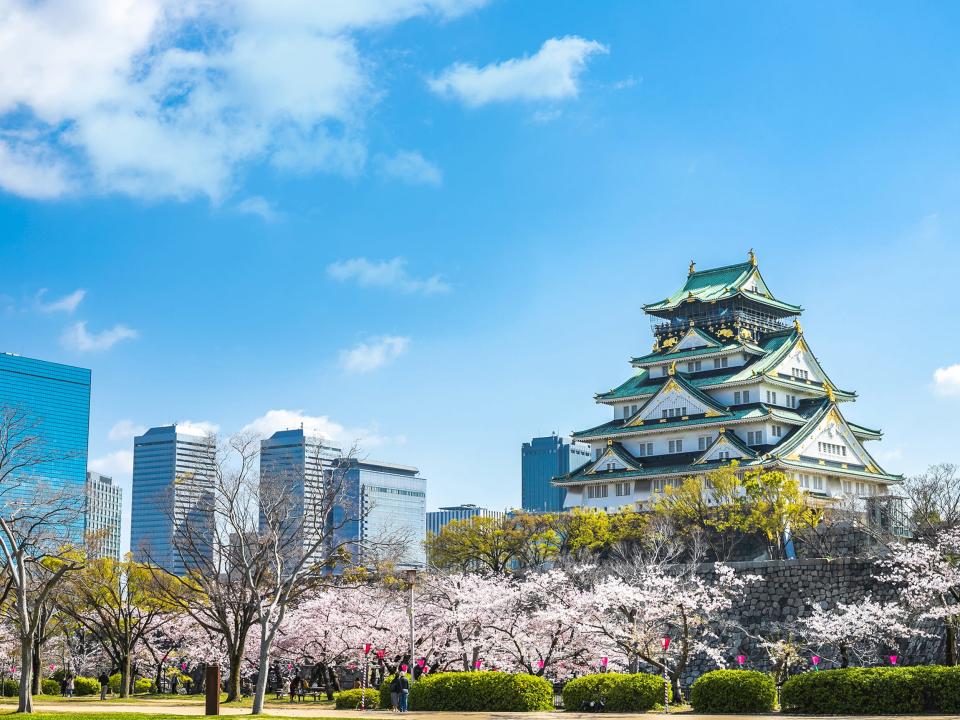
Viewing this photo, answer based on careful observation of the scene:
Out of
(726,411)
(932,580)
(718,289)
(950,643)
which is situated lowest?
(950,643)

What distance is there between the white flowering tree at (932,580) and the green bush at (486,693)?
13.6m

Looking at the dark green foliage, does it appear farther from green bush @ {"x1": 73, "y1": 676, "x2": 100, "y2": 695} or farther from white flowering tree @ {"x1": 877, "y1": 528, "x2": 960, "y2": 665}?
green bush @ {"x1": 73, "y1": 676, "x2": 100, "y2": 695}

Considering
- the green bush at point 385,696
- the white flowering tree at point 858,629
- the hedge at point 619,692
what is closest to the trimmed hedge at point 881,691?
the hedge at point 619,692

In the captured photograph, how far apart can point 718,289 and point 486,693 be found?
5660 cm

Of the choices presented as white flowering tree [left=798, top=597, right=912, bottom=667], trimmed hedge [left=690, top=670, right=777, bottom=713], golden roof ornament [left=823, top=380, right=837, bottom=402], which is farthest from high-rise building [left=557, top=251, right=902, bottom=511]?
trimmed hedge [left=690, top=670, right=777, bottom=713]

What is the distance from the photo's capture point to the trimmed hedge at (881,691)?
29.8 metres

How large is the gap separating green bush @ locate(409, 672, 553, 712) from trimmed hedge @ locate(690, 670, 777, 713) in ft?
16.2

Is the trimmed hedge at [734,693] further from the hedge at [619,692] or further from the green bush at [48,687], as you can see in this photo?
the green bush at [48,687]

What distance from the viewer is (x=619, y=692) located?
35656 mm

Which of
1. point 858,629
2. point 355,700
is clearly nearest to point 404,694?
point 355,700

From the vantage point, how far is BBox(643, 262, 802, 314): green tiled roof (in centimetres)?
8556

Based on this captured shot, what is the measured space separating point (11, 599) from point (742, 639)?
111 feet

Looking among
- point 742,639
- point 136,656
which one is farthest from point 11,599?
point 742,639

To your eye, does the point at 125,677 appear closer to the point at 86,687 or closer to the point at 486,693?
the point at 86,687
